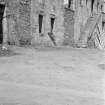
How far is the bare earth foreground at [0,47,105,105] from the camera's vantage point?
4328 mm

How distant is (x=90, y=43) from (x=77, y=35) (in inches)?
70.4

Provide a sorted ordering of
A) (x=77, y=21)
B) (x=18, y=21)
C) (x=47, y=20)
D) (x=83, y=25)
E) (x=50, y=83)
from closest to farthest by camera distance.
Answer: (x=50, y=83), (x=18, y=21), (x=47, y=20), (x=77, y=21), (x=83, y=25)

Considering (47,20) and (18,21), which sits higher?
(47,20)

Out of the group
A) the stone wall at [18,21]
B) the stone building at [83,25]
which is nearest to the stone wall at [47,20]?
the stone wall at [18,21]

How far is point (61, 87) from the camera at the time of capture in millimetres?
5293

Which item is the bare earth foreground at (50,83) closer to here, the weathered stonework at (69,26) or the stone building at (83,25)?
the weathered stonework at (69,26)

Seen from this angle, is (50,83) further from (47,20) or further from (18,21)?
(47,20)

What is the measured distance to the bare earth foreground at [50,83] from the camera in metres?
4.33

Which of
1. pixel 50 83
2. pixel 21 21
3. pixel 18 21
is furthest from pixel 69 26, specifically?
pixel 50 83

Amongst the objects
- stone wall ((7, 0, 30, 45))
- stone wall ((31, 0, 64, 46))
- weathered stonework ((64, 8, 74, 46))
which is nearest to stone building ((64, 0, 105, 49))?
weathered stonework ((64, 8, 74, 46))

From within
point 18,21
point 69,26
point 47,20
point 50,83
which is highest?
point 47,20

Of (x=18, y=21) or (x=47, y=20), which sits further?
(x=47, y=20)

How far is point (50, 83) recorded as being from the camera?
5.62 m

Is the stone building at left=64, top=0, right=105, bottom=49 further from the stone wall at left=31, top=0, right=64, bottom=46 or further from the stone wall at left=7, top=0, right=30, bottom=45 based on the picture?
the stone wall at left=7, top=0, right=30, bottom=45
